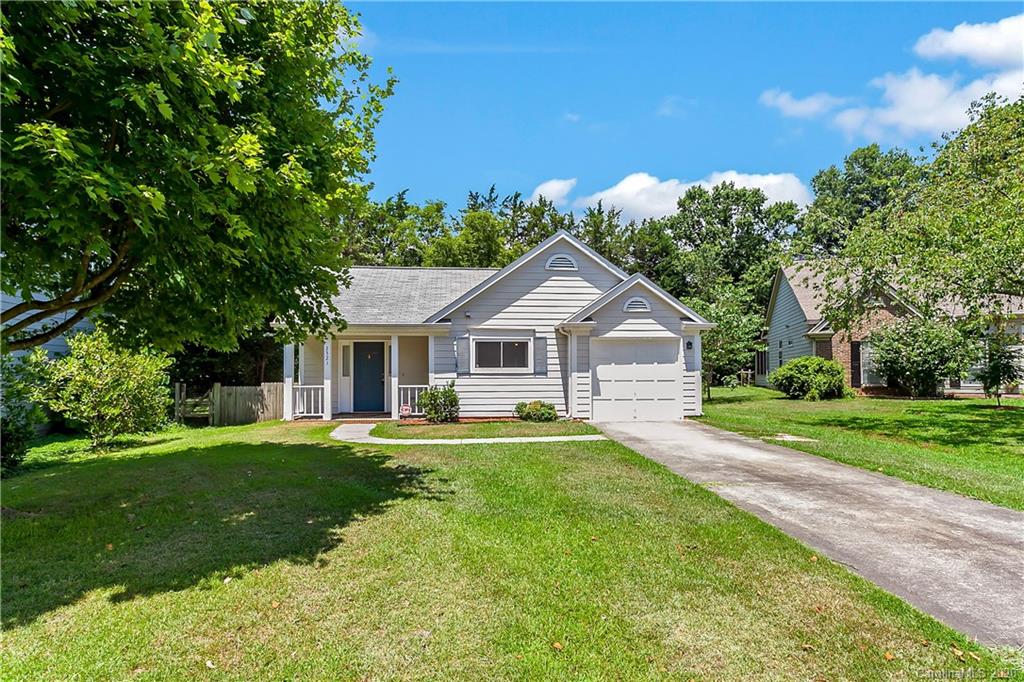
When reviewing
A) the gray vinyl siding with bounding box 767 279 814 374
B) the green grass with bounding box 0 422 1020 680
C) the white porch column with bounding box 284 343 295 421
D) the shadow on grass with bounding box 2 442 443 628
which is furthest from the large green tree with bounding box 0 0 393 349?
the gray vinyl siding with bounding box 767 279 814 374

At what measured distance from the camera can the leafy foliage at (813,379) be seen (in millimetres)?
21047

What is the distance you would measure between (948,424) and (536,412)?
1089 cm

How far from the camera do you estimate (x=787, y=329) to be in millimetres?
27688

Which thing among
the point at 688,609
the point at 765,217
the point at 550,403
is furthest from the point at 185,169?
the point at 765,217

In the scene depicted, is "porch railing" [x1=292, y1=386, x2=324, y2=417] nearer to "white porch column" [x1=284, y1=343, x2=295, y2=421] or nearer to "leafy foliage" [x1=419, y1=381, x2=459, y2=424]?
"white porch column" [x1=284, y1=343, x2=295, y2=421]

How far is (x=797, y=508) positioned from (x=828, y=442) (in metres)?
5.66

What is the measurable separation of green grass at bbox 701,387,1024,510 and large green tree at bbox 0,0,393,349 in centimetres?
908

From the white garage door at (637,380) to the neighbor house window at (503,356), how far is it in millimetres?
1964

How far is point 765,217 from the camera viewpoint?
43.0m

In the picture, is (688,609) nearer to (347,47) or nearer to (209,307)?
(209,307)

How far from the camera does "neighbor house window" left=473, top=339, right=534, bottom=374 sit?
588 inches

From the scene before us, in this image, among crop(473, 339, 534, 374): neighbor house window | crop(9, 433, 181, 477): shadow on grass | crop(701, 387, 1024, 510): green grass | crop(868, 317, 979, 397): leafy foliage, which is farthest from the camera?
crop(868, 317, 979, 397): leafy foliage

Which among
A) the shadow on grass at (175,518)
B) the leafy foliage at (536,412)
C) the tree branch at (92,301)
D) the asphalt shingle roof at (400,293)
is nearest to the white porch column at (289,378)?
the asphalt shingle roof at (400,293)

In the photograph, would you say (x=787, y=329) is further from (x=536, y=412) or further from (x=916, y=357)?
(x=536, y=412)
